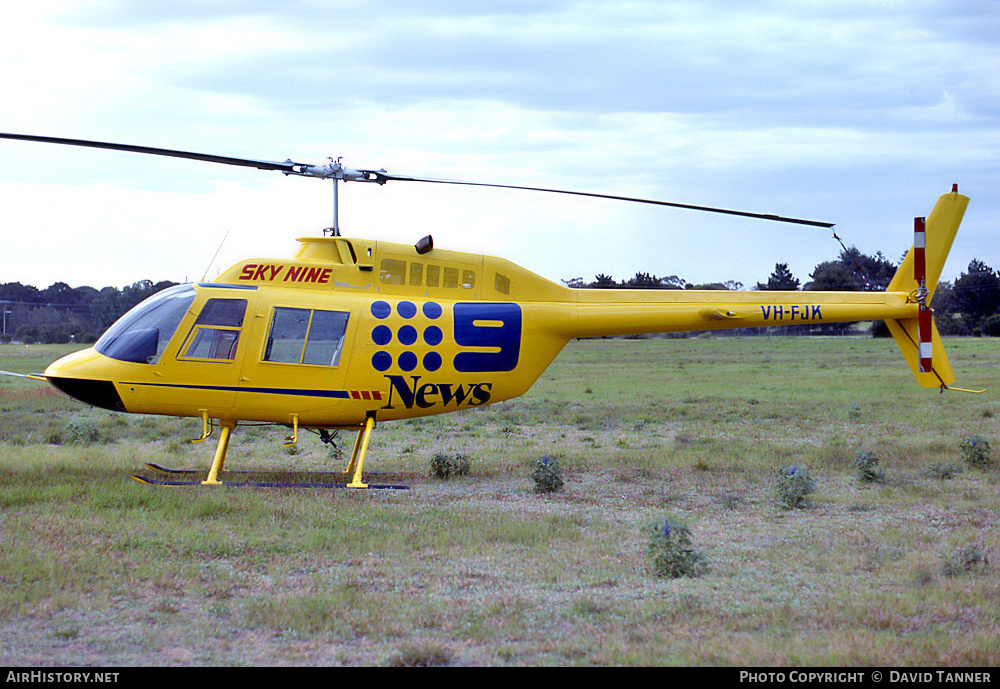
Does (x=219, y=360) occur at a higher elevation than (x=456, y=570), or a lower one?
higher

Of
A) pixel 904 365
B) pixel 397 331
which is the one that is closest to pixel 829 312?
pixel 397 331

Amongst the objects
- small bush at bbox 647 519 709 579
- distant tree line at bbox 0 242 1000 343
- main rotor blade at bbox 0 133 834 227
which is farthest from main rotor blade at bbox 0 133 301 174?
distant tree line at bbox 0 242 1000 343

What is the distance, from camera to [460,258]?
13.5 meters

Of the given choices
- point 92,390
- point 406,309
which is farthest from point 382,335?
point 92,390

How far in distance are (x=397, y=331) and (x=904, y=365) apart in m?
32.0

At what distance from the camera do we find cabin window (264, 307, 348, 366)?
12.4 metres

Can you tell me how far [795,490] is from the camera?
1103 centimetres

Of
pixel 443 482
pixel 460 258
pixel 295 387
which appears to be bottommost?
pixel 443 482

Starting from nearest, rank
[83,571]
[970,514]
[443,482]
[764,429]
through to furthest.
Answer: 1. [83,571]
2. [970,514]
3. [443,482]
4. [764,429]

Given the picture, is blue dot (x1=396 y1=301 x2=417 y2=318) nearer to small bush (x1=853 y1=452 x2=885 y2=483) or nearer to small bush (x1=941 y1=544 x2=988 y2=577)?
small bush (x1=853 y1=452 x2=885 y2=483)

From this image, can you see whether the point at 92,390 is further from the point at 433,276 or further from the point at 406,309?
the point at 433,276

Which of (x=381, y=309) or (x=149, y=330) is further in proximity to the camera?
(x=381, y=309)

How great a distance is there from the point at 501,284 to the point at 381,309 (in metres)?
2.16

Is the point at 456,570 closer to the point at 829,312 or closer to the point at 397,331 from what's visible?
the point at 397,331
